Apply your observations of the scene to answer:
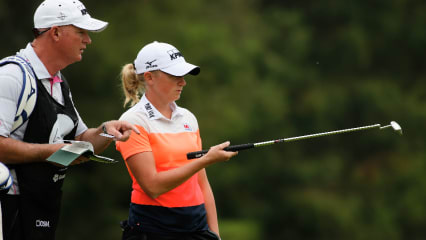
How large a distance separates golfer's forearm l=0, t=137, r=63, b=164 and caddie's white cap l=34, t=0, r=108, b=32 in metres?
0.57

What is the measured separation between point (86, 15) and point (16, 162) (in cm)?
76

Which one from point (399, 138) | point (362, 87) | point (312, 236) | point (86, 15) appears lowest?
point (312, 236)

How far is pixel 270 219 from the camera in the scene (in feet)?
65.4

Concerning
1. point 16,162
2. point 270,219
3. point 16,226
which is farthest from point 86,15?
point 270,219

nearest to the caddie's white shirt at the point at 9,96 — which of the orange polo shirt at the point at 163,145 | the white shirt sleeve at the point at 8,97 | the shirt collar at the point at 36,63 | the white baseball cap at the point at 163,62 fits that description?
the white shirt sleeve at the point at 8,97

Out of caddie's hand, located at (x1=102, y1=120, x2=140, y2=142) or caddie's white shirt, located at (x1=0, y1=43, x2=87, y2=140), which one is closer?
caddie's white shirt, located at (x1=0, y1=43, x2=87, y2=140)

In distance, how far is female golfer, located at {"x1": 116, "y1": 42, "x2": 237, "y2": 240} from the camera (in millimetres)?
3672

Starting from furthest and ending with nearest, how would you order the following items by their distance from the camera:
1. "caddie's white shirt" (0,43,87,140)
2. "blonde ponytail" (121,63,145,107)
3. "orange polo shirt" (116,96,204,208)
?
"blonde ponytail" (121,63,145,107) → "orange polo shirt" (116,96,204,208) → "caddie's white shirt" (0,43,87,140)

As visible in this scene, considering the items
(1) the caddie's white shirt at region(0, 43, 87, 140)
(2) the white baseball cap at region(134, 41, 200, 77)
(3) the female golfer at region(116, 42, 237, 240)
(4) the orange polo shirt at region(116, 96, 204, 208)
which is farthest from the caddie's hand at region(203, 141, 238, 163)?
(1) the caddie's white shirt at region(0, 43, 87, 140)

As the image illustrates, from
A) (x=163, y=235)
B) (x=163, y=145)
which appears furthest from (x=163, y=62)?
(x=163, y=235)

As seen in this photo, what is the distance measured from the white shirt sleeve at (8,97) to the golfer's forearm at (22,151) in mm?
44

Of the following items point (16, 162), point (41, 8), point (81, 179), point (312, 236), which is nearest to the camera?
point (16, 162)

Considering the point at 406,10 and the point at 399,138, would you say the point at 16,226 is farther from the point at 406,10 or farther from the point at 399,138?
the point at 406,10

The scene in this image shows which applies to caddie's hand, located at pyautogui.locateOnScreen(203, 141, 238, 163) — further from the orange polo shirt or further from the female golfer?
the orange polo shirt
